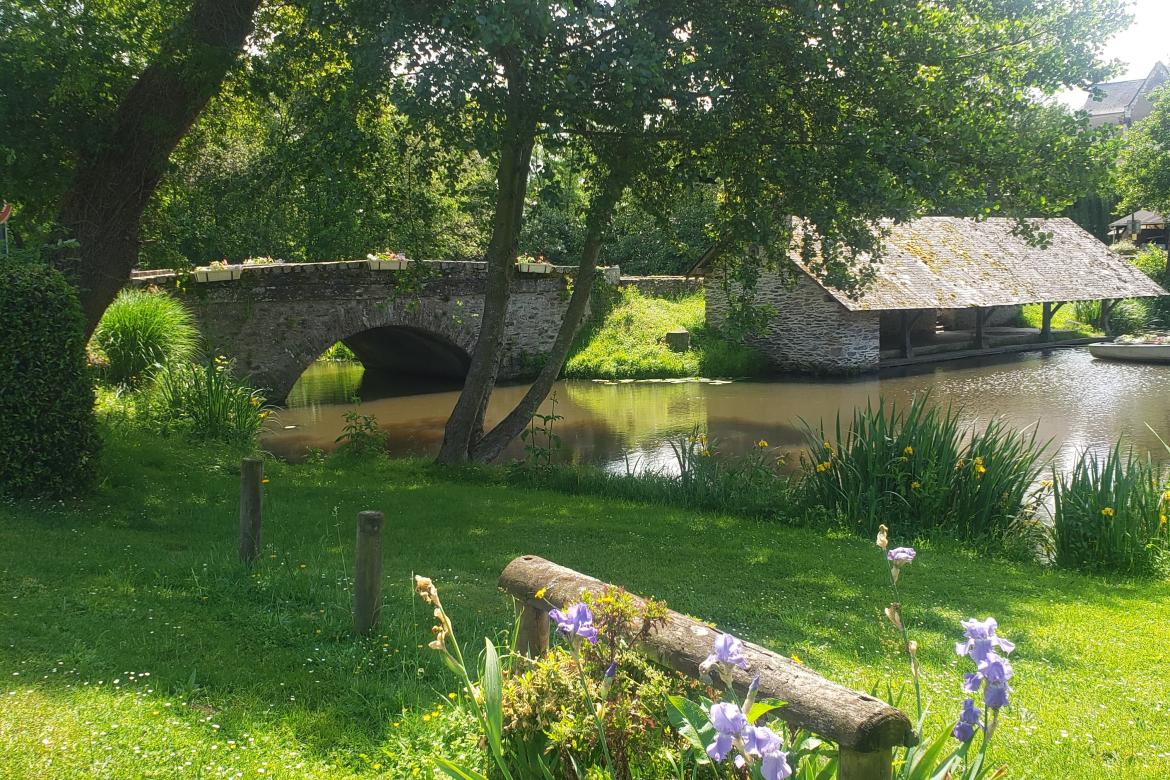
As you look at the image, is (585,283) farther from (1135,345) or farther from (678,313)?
(1135,345)

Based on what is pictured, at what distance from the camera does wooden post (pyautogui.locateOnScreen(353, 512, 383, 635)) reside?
4523mm

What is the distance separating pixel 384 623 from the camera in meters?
4.89

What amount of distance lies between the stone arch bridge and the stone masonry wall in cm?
524

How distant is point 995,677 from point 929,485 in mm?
7317

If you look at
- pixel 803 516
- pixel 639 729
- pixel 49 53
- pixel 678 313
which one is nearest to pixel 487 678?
pixel 639 729

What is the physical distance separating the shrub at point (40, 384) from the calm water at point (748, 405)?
7744 mm

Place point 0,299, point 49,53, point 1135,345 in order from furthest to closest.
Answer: point 1135,345, point 49,53, point 0,299

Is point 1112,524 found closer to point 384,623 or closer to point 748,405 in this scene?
point 384,623

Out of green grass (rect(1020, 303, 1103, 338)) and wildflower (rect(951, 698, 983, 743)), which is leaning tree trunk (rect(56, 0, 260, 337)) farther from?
green grass (rect(1020, 303, 1103, 338))

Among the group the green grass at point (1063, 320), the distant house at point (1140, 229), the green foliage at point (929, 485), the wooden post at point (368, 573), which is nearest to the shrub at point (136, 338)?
the green foliage at point (929, 485)

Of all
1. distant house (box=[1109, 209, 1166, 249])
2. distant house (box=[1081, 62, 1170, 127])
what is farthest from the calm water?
distant house (box=[1081, 62, 1170, 127])

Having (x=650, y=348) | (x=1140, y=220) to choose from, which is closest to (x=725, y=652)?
(x=650, y=348)

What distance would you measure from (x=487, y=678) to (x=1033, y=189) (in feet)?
29.2

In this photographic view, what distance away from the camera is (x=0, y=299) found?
7.23m
